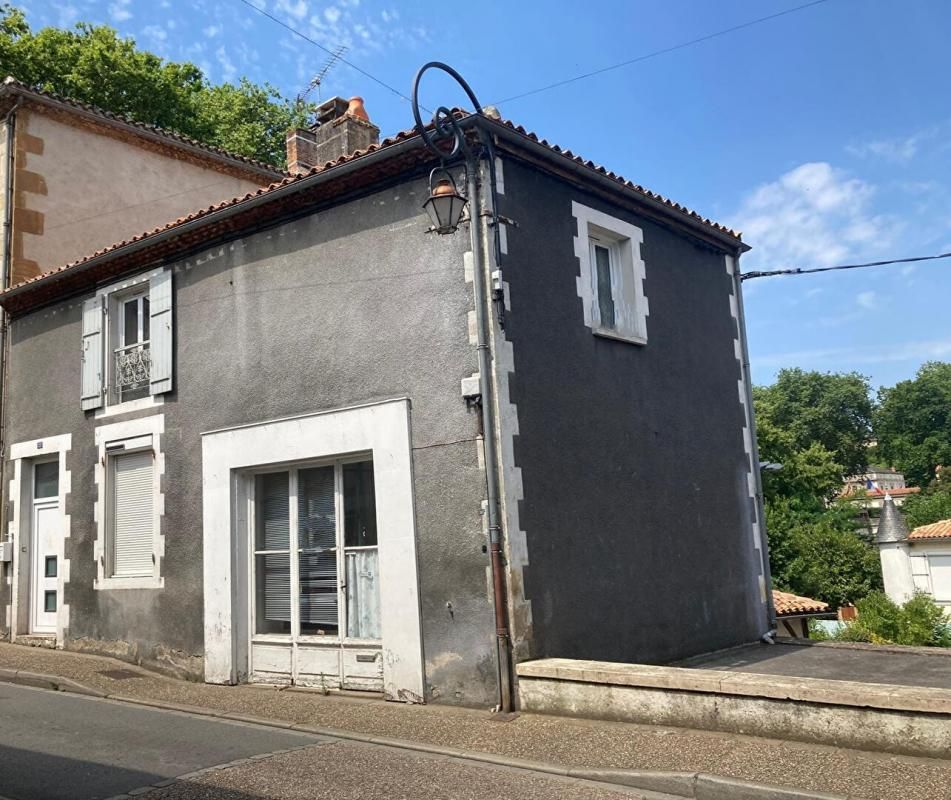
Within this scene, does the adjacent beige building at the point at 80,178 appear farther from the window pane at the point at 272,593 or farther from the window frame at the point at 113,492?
the window pane at the point at 272,593

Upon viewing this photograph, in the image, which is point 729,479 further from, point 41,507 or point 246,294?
point 41,507

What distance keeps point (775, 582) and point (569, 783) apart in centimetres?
3268

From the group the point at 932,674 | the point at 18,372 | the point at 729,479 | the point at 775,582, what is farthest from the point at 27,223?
the point at 775,582

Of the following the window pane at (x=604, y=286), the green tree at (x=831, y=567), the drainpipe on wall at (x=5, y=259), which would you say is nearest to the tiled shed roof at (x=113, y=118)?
the drainpipe on wall at (x=5, y=259)

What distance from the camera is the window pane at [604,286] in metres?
9.66

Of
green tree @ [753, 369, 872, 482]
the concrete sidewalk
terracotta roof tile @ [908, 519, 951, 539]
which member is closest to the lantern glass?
the concrete sidewalk

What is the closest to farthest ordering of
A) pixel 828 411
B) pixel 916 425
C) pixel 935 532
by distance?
pixel 935 532 → pixel 828 411 → pixel 916 425

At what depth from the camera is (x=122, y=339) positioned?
37.1 feet

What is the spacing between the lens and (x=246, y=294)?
9805 millimetres

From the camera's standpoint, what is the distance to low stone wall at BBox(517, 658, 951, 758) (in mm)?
5359

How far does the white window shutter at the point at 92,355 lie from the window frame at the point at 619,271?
6.27m

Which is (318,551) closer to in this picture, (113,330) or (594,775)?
(594,775)

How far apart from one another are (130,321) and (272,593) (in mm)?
4312

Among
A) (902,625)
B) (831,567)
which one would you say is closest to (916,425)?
(831,567)
